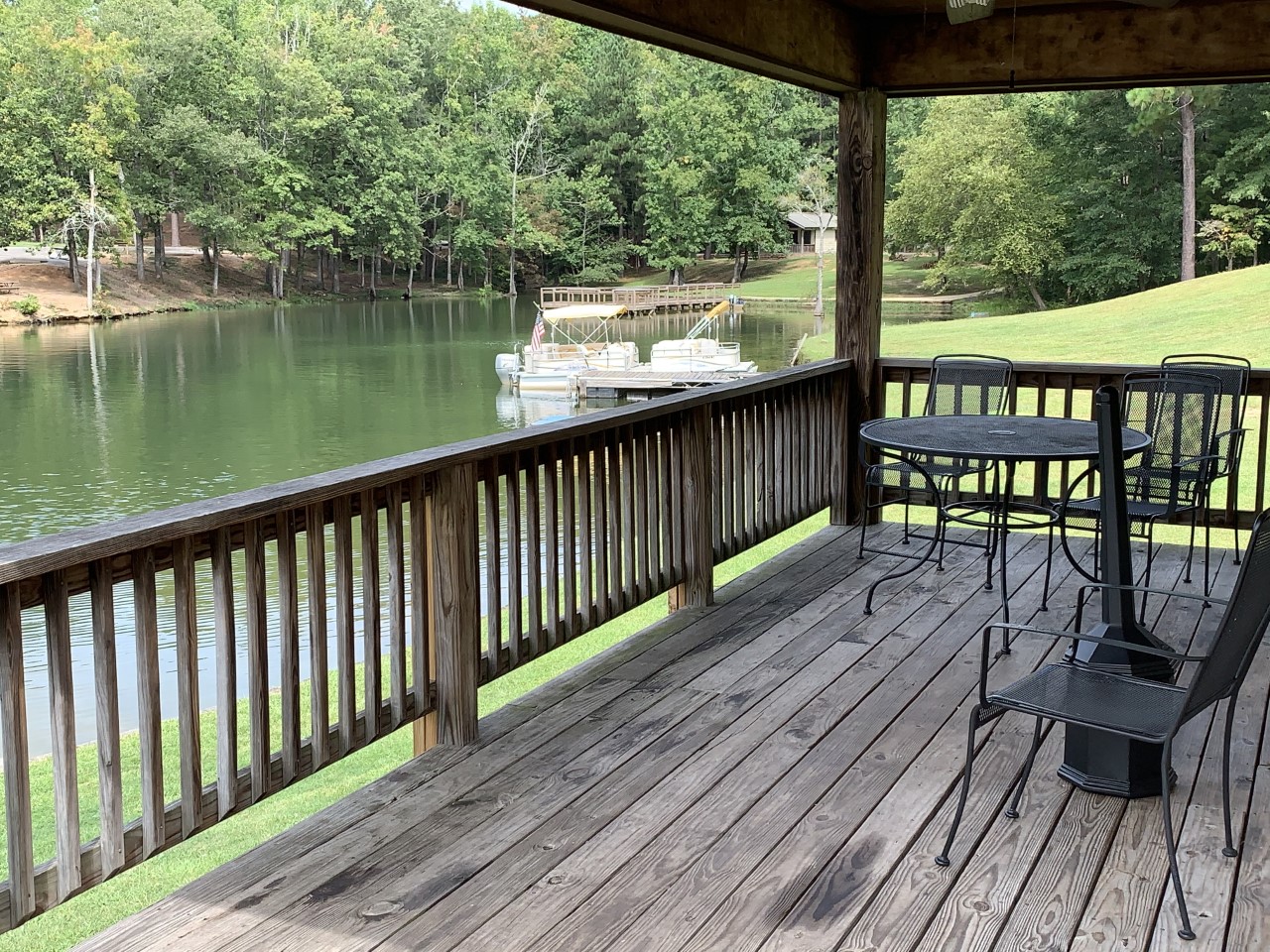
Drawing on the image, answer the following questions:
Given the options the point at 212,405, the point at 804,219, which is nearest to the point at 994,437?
the point at 212,405

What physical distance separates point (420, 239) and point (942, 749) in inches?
1926

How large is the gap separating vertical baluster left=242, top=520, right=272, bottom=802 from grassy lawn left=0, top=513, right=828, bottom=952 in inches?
33.5

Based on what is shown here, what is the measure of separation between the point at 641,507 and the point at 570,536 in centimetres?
51

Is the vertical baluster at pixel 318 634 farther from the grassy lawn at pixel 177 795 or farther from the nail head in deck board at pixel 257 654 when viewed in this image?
the grassy lawn at pixel 177 795

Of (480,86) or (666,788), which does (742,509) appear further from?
(480,86)

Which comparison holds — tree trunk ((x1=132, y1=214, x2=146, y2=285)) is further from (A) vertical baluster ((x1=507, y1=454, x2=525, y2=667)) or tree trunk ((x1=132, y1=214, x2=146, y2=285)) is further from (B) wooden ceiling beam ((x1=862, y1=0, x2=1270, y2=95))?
(A) vertical baluster ((x1=507, y1=454, x2=525, y2=667))

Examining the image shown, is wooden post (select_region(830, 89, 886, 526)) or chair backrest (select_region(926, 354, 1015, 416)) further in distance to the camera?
wooden post (select_region(830, 89, 886, 526))


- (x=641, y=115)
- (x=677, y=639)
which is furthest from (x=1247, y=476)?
(x=641, y=115)

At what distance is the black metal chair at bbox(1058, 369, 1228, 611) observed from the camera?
4.58 meters

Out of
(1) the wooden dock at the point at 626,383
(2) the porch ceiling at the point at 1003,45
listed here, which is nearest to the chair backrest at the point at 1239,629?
(2) the porch ceiling at the point at 1003,45

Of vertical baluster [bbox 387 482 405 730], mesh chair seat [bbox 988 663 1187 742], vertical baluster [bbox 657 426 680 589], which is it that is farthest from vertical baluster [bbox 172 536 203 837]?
vertical baluster [bbox 657 426 680 589]

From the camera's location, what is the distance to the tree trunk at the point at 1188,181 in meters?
28.4

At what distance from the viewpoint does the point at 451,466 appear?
3143mm

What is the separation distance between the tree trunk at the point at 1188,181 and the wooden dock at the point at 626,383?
474 inches
